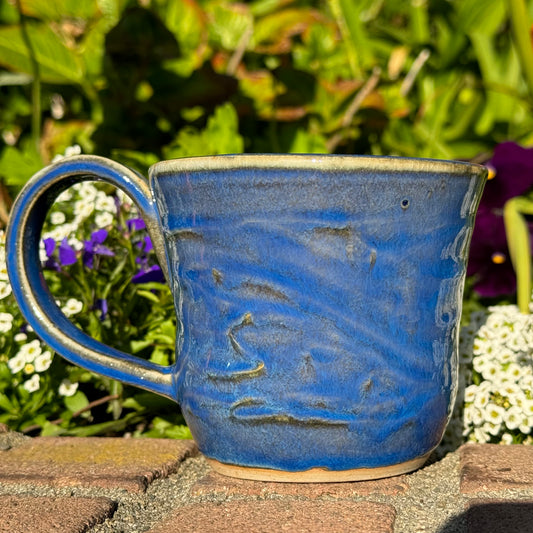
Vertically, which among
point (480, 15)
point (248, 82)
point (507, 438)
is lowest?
point (507, 438)

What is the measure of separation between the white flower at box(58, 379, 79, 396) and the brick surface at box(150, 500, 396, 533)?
1.70ft

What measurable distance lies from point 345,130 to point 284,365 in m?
1.40

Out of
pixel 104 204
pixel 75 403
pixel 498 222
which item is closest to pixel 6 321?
pixel 75 403

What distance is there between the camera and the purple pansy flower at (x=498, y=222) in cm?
188

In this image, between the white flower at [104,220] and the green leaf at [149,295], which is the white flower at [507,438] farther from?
the white flower at [104,220]

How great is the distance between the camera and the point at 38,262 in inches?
44.4

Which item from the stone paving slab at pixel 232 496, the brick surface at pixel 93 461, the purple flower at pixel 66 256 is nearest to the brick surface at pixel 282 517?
the stone paving slab at pixel 232 496

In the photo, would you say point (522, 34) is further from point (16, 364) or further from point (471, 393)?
point (16, 364)

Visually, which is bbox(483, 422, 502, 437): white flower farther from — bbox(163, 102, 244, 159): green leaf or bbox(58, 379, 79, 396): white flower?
bbox(163, 102, 244, 159): green leaf

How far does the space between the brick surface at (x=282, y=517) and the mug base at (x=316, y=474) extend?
0.17 feet

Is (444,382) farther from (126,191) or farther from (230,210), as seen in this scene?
(126,191)

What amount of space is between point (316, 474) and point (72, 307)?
60cm

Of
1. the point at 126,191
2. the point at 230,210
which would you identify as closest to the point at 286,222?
the point at 230,210

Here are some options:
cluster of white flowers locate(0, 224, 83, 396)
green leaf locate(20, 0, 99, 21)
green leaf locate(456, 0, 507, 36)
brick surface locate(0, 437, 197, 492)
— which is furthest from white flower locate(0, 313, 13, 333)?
green leaf locate(456, 0, 507, 36)
